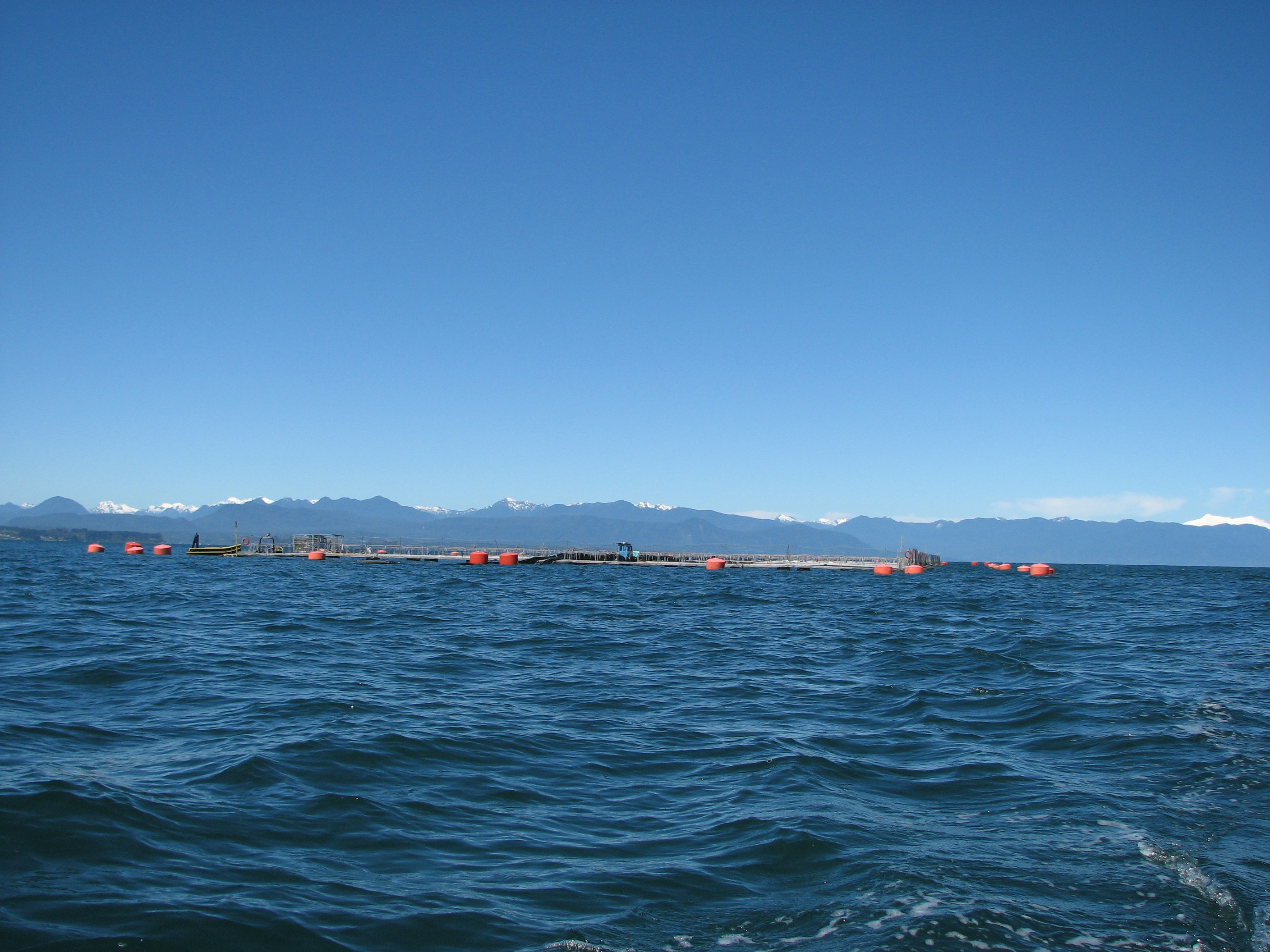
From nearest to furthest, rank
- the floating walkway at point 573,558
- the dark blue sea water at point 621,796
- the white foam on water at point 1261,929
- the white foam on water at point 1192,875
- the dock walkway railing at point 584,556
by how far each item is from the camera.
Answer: the white foam on water at point 1261,929 → the dark blue sea water at point 621,796 → the white foam on water at point 1192,875 → the floating walkway at point 573,558 → the dock walkway railing at point 584,556

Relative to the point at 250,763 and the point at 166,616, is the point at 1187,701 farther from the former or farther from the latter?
the point at 166,616

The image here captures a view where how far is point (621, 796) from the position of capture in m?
9.39

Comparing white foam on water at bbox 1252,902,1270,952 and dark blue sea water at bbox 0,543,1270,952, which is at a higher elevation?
white foam on water at bbox 1252,902,1270,952

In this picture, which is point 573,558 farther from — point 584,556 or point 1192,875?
point 1192,875

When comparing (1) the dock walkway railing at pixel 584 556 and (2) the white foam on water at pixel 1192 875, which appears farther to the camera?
(1) the dock walkway railing at pixel 584 556

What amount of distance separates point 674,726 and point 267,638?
46.3 feet

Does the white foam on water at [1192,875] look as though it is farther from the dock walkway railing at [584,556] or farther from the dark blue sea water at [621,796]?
the dock walkway railing at [584,556]

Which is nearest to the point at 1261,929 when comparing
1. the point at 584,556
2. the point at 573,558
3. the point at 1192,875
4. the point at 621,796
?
the point at 1192,875

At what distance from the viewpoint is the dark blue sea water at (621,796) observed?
607cm

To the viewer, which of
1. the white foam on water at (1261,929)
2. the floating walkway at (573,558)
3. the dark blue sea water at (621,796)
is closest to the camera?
the white foam on water at (1261,929)

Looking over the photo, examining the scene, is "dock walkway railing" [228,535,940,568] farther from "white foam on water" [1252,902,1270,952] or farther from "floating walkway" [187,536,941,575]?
"white foam on water" [1252,902,1270,952]

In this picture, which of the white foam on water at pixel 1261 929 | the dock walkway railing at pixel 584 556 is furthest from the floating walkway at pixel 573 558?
the white foam on water at pixel 1261 929

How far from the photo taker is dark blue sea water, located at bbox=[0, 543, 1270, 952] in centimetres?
607

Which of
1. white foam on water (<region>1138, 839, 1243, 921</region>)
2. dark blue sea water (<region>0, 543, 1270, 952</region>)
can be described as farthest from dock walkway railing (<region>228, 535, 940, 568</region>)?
white foam on water (<region>1138, 839, 1243, 921</region>)
